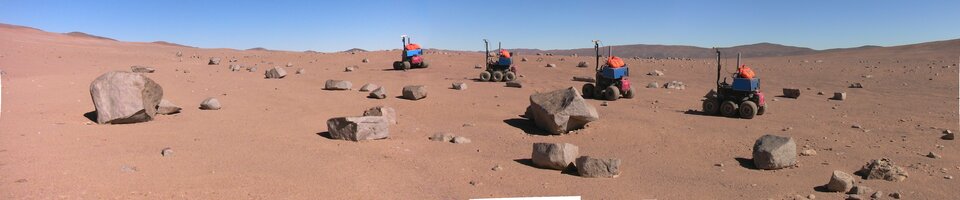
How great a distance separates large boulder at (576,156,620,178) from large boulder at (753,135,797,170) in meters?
2.00

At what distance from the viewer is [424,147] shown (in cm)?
784

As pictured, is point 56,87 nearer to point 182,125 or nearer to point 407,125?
point 182,125

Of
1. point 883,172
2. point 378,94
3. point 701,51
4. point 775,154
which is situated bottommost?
point 883,172

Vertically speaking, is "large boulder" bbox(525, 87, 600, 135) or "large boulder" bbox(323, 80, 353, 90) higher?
"large boulder" bbox(323, 80, 353, 90)

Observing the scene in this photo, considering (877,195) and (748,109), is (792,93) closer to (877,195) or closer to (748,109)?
(748,109)

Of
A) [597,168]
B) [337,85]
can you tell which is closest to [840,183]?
[597,168]

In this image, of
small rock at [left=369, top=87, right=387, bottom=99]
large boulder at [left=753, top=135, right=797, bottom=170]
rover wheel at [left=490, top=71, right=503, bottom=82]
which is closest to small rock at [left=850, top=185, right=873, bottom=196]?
large boulder at [left=753, top=135, right=797, bottom=170]

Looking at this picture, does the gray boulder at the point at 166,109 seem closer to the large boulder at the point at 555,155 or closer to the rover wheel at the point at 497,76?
the large boulder at the point at 555,155

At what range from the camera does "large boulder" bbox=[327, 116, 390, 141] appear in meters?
7.75

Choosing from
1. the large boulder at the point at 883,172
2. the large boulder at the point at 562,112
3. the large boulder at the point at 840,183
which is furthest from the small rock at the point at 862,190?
the large boulder at the point at 562,112

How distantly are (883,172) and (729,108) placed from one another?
5.06 metres

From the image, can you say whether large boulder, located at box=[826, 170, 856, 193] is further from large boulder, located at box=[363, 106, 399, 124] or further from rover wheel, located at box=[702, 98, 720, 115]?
rover wheel, located at box=[702, 98, 720, 115]

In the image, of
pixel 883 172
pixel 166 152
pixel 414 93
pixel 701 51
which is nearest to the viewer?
pixel 166 152

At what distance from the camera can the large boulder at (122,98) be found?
810 centimetres
